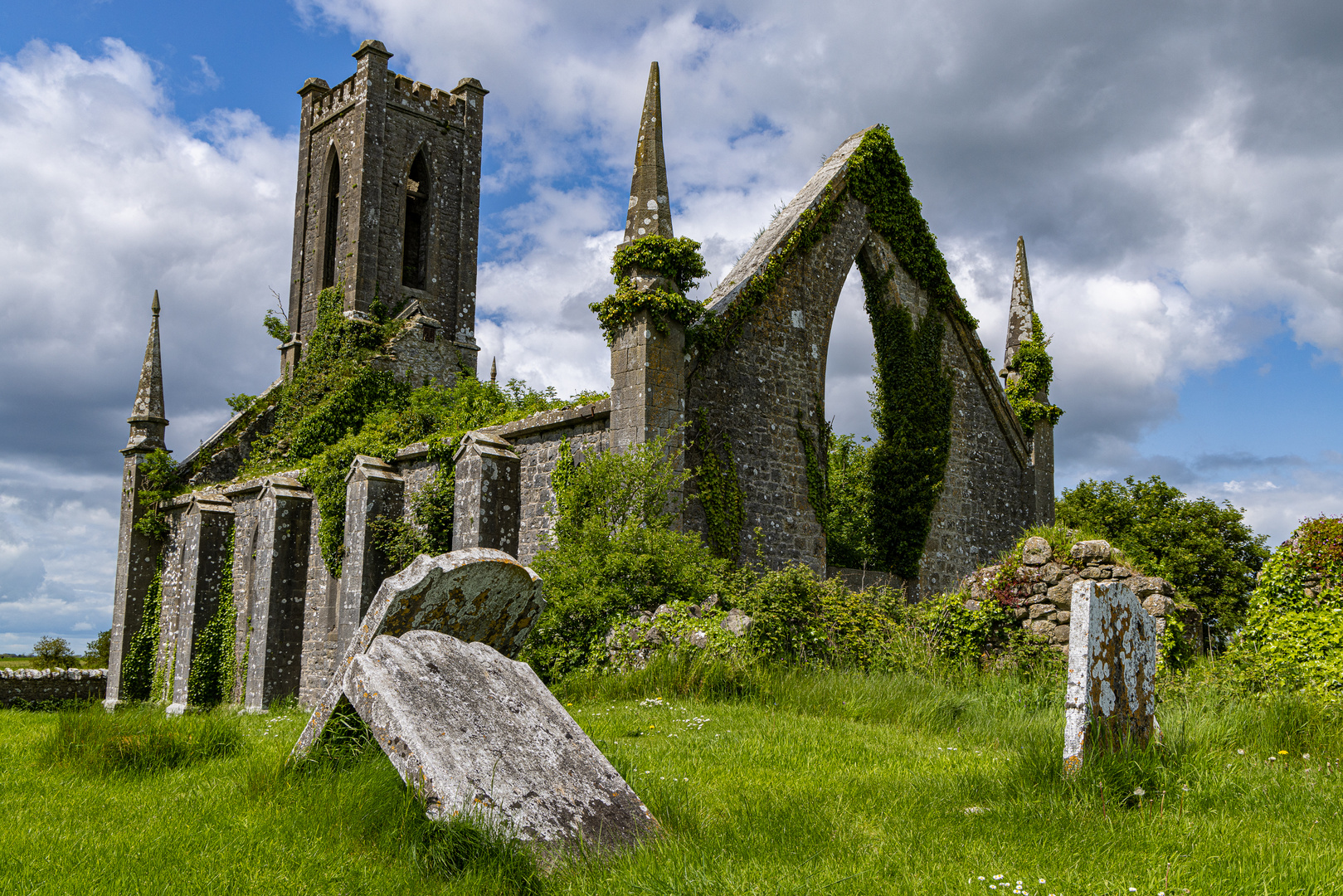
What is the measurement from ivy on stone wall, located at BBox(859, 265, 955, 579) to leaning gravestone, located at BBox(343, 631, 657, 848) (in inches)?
489

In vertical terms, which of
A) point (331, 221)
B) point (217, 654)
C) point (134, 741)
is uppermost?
point (331, 221)

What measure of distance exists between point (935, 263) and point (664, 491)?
28.0 feet

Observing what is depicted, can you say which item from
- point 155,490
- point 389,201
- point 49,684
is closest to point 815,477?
point 389,201

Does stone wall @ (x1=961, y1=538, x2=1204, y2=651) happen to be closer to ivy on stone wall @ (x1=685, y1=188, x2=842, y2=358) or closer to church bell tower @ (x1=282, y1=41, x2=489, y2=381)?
ivy on stone wall @ (x1=685, y1=188, x2=842, y2=358)

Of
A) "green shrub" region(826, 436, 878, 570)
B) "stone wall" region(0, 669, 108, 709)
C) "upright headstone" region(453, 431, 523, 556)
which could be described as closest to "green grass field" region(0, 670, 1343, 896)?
"upright headstone" region(453, 431, 523, 556)

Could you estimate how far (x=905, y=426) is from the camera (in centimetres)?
1711

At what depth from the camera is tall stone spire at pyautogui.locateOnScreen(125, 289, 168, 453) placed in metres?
23.2

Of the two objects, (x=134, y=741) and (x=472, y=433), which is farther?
(x=472, y=433)

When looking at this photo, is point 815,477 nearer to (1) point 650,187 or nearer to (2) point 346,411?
(1) point 650,187

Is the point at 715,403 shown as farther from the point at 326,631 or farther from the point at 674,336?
the point at 326,631

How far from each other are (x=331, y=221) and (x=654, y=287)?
17.6 metres

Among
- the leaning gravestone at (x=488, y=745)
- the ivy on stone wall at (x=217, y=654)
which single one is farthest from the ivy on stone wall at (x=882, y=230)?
the ivy on stone wall at (x=217, y=654)

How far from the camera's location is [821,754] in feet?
19.9

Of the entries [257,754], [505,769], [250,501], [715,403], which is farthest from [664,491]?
[250,501]
